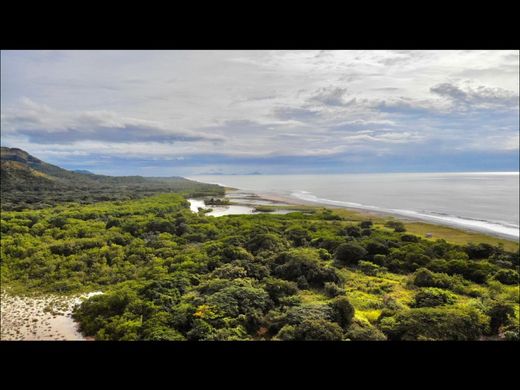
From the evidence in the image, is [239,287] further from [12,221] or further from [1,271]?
[12,221]

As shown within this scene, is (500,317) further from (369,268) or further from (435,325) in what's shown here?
(369,268)

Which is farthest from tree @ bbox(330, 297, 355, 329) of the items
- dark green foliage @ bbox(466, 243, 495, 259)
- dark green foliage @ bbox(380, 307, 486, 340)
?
dark green foliage @ bbox(466, 243, 495, 259)

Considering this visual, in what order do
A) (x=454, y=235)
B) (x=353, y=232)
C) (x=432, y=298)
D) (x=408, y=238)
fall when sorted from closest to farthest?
1. (x=432, y=298)
2. (x=408, y=238)
3. (x=353, y=232)
4. (x=454, y=235)

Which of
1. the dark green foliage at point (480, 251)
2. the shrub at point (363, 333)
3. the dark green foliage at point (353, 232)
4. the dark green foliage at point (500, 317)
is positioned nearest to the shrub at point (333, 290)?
the shrub at point (363, 333)

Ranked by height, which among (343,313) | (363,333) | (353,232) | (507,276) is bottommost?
(363,333)

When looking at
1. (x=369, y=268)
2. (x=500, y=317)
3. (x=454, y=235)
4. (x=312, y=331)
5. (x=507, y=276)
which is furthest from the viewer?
(x=454, y=235)

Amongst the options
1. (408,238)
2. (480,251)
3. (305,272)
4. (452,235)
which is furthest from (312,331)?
(452,235)

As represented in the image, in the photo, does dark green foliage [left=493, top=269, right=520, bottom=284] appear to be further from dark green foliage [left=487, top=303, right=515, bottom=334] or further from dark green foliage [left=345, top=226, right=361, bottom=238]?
dark green foliage [left=345, top=226, right=361, bottom=238]
